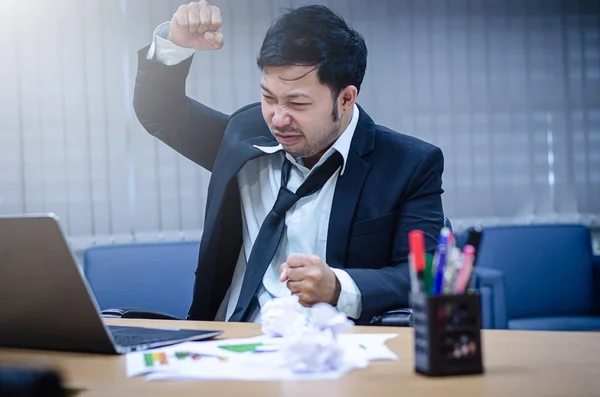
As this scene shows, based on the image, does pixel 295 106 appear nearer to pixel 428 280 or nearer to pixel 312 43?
pixel 312 43

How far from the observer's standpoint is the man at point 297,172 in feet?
5.93

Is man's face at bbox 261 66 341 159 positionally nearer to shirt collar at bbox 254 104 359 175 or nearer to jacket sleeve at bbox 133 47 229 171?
shirt collar at bbox 254 104 359 175

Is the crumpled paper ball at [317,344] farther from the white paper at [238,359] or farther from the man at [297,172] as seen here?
the man at [297,172]

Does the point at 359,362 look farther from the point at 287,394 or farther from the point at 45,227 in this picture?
the point at 45,227

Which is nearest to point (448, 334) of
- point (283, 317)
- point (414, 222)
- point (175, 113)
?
point (283, 317)

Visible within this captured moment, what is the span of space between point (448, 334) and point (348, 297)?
633 millimetres

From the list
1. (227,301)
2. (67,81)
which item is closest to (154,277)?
(227,301)

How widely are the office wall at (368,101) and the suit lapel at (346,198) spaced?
6.30 ft

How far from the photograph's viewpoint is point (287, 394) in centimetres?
77

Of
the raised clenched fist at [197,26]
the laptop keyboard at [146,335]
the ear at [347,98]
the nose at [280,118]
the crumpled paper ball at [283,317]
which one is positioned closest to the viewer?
the crumpled paper ball at [283,317]

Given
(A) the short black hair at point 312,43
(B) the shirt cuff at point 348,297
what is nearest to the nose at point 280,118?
(A) the short black hair at point 312,43

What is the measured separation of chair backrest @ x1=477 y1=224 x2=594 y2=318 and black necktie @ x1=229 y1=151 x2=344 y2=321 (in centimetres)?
198

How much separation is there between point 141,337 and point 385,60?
2935mm

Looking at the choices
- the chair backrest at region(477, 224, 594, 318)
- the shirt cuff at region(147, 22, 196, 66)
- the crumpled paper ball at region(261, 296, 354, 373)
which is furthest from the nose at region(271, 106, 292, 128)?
the chair backrest at region(477, 224, 594, 318)
